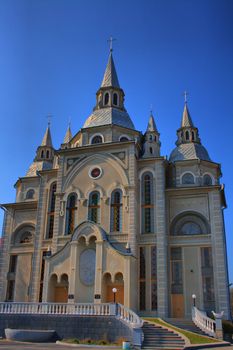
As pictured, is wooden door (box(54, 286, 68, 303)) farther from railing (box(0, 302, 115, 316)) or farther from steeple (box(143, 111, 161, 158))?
steeple (box(143, 111, 161, 158))

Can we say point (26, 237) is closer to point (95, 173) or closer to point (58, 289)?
point (58, 289)

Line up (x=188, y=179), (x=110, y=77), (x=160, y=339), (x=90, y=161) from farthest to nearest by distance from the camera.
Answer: (x=110, y=77) → (x=188, y=179) → (x=90, y=161) → (x=160, y=339)

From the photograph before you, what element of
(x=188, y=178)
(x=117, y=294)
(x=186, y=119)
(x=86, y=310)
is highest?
(x=186, y=119)

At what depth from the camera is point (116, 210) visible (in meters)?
32.1

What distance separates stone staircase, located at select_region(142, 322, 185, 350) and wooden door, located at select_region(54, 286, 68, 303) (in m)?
9.46

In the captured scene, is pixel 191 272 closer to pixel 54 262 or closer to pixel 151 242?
pixel 151 242

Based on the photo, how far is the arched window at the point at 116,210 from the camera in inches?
1243

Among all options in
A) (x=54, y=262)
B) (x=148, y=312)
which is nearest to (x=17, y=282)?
(x=54, y=262)

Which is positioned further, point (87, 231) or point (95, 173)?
point (95, 173)

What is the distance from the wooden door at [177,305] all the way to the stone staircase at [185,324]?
4.90 feet

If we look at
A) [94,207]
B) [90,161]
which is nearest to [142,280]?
[94,207]

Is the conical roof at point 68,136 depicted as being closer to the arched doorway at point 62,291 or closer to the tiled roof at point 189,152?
the tiled roof at point 189,152

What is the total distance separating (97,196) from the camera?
3309cm

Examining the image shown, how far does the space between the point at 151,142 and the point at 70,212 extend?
10187 millimetres
